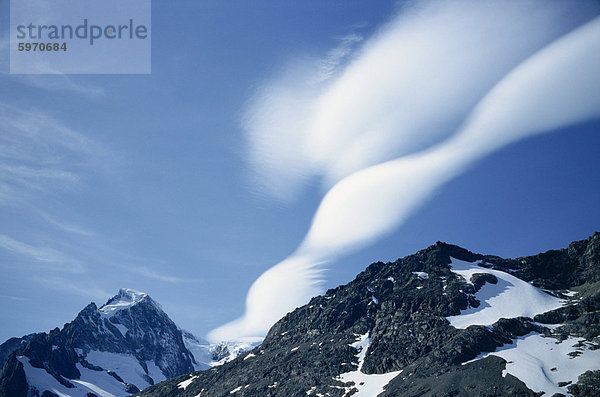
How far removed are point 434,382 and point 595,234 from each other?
103513 millimetres

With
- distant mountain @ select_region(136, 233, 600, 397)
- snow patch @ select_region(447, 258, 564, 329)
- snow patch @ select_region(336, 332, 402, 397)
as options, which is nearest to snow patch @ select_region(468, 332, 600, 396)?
distant mountain @ select_region(136, 233, 600, 397)

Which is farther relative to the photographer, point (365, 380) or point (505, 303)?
point (505, 303)

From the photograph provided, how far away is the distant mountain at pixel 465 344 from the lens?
120 meters

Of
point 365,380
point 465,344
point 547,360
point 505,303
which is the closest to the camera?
point 547,360

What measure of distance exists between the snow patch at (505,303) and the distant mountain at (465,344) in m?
0.34

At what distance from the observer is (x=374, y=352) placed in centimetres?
16488

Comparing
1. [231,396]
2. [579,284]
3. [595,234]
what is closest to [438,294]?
[579,284]

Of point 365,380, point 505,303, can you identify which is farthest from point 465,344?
point 505,303

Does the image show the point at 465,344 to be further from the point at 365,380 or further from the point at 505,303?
the point at 505,303

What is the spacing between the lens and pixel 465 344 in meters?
141

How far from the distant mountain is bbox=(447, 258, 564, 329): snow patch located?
34cm

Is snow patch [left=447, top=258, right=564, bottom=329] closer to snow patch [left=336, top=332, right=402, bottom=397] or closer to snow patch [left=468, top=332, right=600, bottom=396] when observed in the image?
snow patch [left=468, top=332, right=600, bottom=396]

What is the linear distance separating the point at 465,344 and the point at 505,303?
35916 mm

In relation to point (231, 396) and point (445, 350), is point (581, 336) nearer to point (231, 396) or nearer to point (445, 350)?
point (445, 350)
